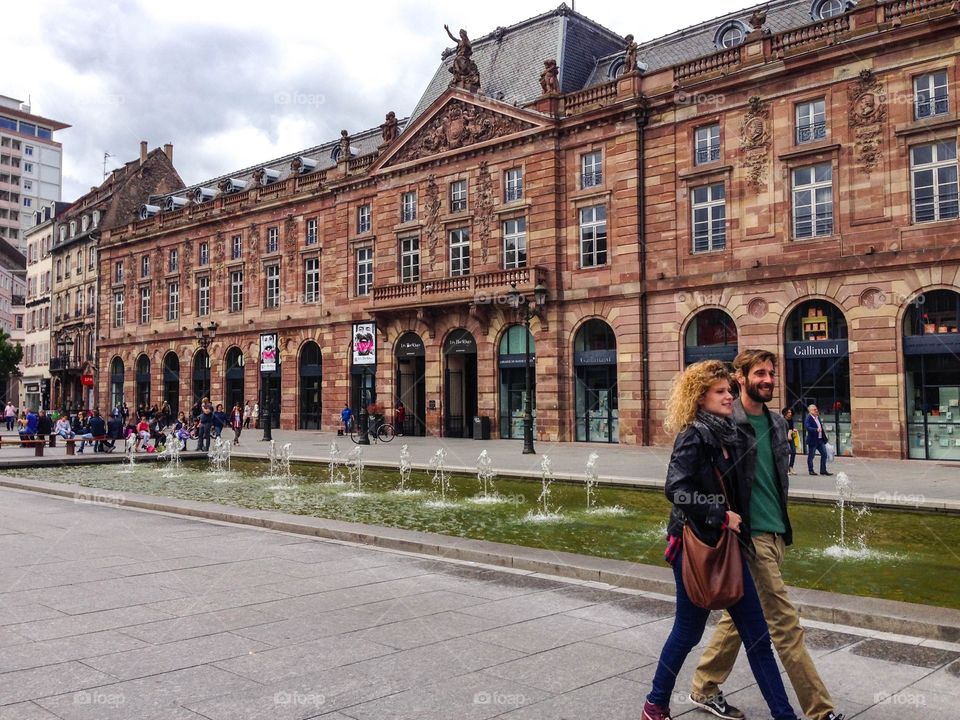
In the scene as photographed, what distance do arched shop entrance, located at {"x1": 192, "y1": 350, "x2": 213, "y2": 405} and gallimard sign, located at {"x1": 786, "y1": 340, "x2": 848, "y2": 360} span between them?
35798mm

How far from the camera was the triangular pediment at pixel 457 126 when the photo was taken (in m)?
35.0

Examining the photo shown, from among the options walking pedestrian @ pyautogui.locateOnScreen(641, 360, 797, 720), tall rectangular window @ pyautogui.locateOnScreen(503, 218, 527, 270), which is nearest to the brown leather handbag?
walking pedestrian @ pyautogui.locateOnScreen(641, 360, 797, 720)

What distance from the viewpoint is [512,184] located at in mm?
35375

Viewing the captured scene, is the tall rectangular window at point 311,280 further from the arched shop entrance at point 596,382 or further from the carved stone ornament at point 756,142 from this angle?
the carved stone ornament at point 756,142

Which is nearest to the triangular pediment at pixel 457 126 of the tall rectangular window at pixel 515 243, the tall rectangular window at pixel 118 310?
the tall rectangular window at pixel 515 243

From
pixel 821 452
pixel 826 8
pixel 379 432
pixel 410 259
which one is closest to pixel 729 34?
pixel 826 8

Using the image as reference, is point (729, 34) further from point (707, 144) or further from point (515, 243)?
point (515, 243)

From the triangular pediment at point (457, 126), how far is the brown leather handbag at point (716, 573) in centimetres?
3101

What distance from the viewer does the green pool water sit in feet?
29.8

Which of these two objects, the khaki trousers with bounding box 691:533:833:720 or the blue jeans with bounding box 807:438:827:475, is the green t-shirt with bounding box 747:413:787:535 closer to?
the khaki trousers with bounding box 691:533:833:720

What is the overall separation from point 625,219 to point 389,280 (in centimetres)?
1312

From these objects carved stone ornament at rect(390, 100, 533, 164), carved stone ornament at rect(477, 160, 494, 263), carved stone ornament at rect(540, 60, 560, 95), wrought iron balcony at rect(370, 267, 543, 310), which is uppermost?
carved stone ornament at rect(540, 60, 560, 95)

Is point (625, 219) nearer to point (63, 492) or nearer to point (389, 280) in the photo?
point (389, 280)

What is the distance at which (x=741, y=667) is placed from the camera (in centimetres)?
584
